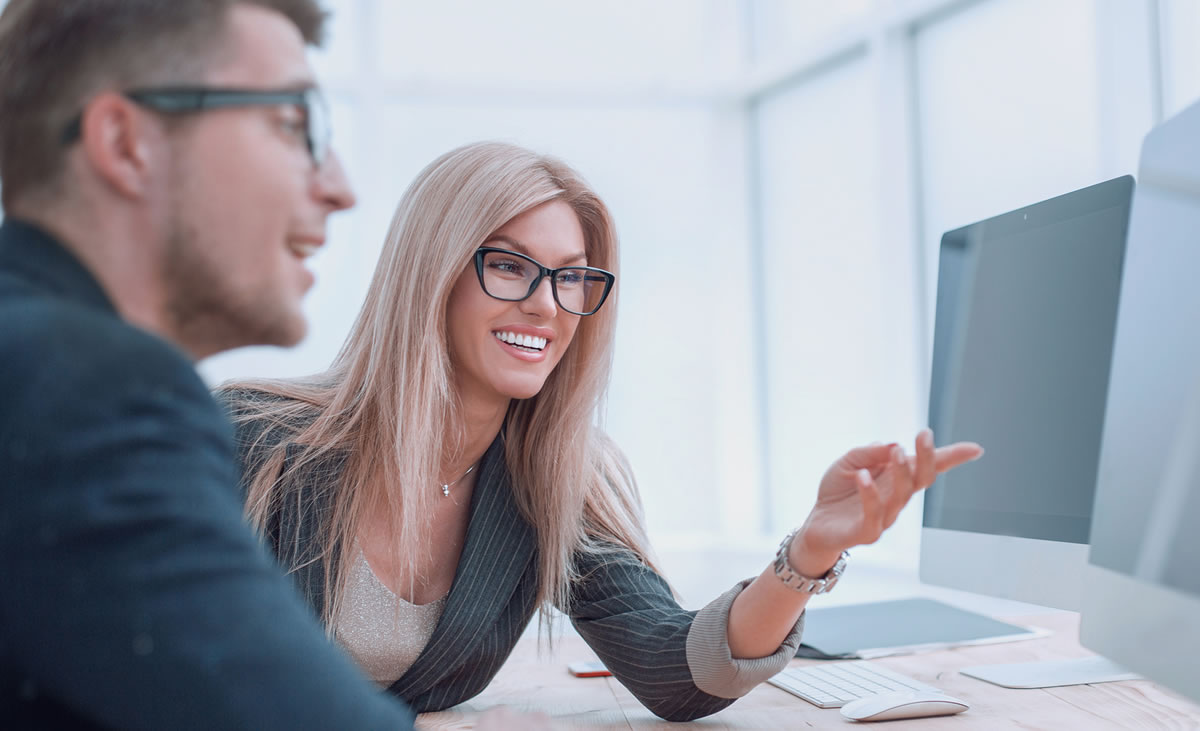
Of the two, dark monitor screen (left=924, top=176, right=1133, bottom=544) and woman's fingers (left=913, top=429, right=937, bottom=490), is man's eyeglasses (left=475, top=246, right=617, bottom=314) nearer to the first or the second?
dark monitor screen (left=924, top=176, right=1133, bottom=544)

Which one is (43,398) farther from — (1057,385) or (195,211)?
(1057,385)

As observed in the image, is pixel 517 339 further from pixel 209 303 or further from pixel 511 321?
pixel 209 303

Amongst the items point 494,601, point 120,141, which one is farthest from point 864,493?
point 120,141

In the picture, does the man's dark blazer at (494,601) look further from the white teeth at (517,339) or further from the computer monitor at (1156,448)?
the computer monitor at (1156,448)

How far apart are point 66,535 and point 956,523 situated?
129 centimetres

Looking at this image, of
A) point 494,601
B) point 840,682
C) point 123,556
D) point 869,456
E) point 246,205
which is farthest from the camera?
point 494,601

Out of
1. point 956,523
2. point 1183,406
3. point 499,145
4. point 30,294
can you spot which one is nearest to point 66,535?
point 30,294

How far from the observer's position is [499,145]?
1609 mm

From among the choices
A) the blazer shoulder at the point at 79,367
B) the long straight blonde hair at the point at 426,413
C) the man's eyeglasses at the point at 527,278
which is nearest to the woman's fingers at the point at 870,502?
the long straight blonde hair at the point at 426,413

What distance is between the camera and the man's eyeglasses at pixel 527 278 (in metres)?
1.54

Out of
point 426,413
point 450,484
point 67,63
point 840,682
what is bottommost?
point 840,682

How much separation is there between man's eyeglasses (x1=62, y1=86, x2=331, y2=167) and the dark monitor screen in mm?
1040

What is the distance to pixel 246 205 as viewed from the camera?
0.63 meters

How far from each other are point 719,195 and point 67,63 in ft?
11.5
